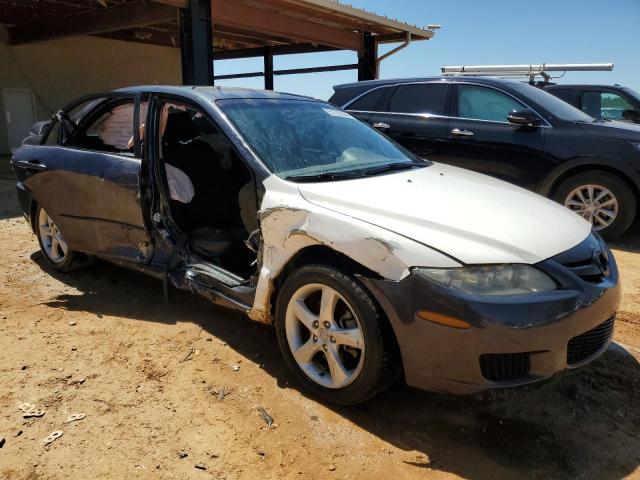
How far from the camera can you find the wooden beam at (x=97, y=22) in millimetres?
9312

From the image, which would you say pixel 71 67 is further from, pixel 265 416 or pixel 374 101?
pixel 265 416

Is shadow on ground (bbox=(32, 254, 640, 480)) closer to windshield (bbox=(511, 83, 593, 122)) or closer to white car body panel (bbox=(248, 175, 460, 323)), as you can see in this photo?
white car body panel (bbox=(248, 175, 460, 323))

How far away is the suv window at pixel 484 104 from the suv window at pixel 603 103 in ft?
9.49

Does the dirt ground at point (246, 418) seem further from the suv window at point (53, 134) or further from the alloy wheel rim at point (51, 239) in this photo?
the suv window at point (53, 134)

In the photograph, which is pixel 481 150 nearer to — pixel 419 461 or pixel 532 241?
pixel 532 241

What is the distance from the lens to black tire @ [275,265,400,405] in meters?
2.37

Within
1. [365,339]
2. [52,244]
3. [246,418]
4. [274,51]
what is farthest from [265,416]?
[274,51]

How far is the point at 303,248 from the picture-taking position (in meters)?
2.65

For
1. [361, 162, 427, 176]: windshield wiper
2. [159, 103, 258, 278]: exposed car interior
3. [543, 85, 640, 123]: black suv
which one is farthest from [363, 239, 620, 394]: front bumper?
[543, 85, 640, 123]: black suv

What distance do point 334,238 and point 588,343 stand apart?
1.29 metres

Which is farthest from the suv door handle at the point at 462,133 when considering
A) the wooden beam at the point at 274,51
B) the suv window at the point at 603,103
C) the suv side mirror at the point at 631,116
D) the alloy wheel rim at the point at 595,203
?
the wooden beam at the point at 274,51

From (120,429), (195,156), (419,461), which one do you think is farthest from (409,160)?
(120,429)

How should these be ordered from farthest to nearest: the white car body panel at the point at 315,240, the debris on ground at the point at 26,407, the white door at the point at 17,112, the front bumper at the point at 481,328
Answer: the white door at the point at 17,112 → the debris on ground at the point at 26,407 → the white car body panel at the point at 315,240 → the front bumper at the point at 481,328

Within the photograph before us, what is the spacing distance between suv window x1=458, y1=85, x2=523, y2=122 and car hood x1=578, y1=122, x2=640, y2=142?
76 cm
